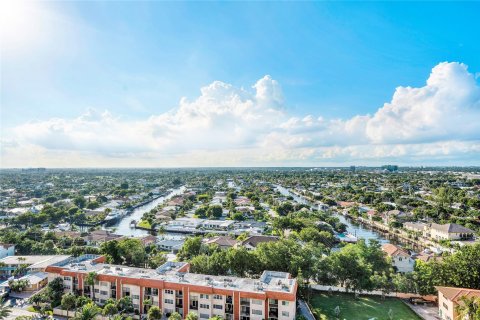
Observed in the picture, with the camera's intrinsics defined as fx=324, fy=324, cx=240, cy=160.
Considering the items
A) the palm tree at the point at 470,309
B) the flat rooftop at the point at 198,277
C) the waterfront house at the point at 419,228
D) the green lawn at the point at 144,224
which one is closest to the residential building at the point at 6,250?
the flat rooftop at the point at 198,277

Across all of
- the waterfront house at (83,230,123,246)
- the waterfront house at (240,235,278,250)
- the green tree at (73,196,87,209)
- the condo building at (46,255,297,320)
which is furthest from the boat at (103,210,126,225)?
the condo building at (46,255,297,320)

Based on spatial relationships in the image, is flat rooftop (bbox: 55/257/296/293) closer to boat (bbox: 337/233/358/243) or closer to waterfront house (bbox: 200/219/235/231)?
boat (bbox: 337/233/358/243)

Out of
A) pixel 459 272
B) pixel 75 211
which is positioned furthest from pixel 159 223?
pixel 459 272

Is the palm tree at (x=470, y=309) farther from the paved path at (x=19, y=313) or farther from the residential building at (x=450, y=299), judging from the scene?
the paved path at (x=19, y=313)

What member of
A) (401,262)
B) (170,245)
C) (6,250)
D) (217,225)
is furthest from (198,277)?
(217,225)

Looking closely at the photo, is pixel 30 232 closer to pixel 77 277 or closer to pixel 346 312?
pixel 77 277
